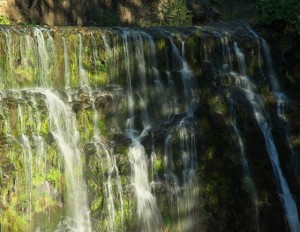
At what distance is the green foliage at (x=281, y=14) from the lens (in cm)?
1283

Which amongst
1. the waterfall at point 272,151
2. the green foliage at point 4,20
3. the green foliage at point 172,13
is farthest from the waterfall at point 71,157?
the green foliage at point 172,13

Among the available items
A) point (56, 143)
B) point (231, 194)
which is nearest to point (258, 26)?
point (231, 194)

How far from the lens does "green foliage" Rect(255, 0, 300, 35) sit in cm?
1283

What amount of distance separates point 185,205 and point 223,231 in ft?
3.04

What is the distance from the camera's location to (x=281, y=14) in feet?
42.3

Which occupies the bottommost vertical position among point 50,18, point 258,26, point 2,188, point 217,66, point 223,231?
point 223,231

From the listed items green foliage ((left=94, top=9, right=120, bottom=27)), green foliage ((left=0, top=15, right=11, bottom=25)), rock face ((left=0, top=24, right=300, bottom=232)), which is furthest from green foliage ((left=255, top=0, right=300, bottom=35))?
green foliage ((left=0, top=15, right=11, bottom=25))

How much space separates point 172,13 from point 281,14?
617cm

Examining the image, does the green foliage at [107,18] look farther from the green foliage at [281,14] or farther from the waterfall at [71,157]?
the waterfall at [71,157]

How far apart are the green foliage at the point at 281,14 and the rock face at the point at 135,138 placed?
246 cm

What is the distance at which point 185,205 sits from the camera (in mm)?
9273

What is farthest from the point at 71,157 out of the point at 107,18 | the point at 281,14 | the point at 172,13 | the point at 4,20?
the point at 172,13

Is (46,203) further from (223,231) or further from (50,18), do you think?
(50,18)

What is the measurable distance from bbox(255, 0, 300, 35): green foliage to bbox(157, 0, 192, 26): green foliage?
534 centimetres
